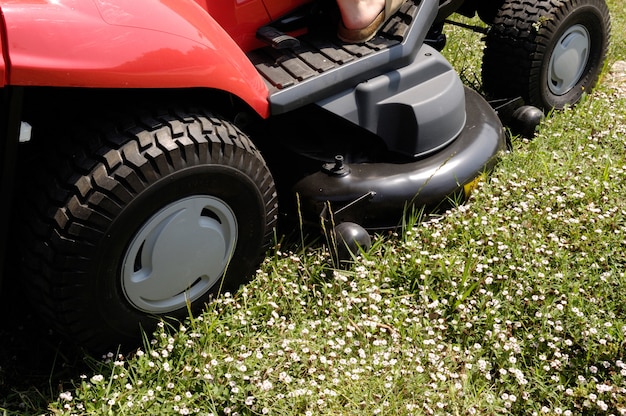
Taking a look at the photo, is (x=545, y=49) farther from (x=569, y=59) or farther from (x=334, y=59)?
(x=334, y=59)

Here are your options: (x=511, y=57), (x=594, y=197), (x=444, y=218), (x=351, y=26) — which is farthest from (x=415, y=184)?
(x=511, y=57)

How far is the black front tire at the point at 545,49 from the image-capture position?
2.94 m

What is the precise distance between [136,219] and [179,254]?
7.0 inches

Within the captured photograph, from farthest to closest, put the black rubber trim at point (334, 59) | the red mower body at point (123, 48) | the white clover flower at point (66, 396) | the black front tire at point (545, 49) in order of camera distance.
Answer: the black front tire at point (545, 49) → the black rubber trim at point (334, 59) → the white clover flower at point (66, 396) → the red mower body at point (123, 48)

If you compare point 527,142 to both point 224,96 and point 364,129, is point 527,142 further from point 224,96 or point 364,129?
point 224,96

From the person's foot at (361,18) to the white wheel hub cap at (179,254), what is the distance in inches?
31.6

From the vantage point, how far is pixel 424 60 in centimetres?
251

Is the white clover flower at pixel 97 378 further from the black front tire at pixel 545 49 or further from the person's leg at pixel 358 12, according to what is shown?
the black front tire at pixel 545 49

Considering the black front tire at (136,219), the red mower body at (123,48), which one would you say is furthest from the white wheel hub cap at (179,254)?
the red mower body at (123,48)

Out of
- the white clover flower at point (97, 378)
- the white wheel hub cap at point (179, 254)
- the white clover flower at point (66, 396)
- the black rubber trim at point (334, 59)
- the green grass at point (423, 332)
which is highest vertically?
the black rubber trim at point (334, 59)

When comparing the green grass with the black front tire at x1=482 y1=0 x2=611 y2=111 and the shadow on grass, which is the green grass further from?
the black front tire at x1=482 y1=0 x2=611 y2=111

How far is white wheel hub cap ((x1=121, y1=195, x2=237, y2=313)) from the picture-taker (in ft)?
6.03

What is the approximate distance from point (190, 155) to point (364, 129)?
742mm

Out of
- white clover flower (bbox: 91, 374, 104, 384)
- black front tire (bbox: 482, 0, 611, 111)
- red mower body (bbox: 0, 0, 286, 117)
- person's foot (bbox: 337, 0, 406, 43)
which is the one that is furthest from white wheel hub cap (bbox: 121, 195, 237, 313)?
black front tire (bbox: 482, 0, 611, 111)
